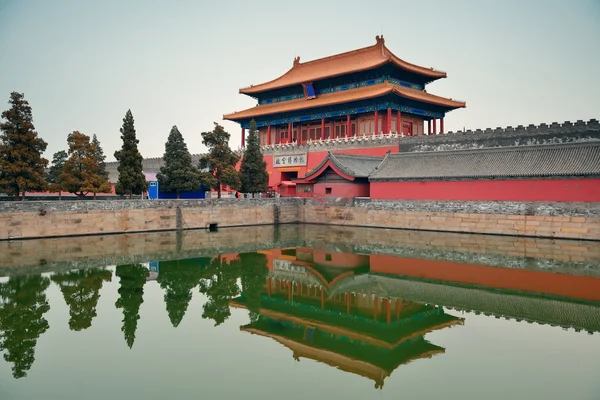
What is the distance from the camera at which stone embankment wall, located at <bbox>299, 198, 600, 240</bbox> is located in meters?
21.7

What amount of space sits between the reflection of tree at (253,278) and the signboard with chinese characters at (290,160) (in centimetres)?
1962

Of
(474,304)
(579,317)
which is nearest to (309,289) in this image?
(474,304)

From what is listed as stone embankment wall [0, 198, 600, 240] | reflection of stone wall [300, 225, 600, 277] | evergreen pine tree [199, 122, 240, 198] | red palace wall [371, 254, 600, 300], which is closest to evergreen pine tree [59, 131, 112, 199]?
stone embankment wall [0, 198, 600, 240]

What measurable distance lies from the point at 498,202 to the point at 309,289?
14139 millimetres

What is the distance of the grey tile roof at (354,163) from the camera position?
30297 millimetres

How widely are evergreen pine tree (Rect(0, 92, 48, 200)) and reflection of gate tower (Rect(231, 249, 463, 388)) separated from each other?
572 inches

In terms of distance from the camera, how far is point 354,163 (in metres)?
31.6

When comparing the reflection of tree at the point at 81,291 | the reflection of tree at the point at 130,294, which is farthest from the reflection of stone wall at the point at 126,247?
the reflection of tree at the point at 130,294

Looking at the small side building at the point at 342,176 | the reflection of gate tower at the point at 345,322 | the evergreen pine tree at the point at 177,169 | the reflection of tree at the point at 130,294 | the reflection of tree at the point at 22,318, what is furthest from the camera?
the small side building at the point at 342,176

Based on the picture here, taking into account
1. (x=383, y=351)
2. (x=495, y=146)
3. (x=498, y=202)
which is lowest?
(x=383, y=351)

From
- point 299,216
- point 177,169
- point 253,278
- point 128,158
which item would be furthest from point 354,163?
point 253,278

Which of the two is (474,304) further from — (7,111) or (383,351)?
(7,111)

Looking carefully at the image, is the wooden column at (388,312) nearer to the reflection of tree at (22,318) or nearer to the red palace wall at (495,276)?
the red palace wall at (495,276)

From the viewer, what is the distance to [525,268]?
16.4m
